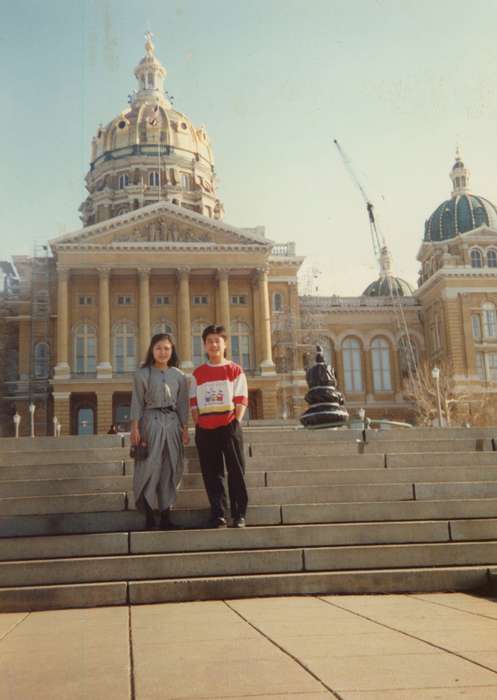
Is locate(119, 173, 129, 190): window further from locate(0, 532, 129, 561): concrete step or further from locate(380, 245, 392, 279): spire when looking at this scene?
locate(0, 532, 129, 561): concrete step

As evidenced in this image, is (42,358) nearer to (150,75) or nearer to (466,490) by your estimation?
(150,75)

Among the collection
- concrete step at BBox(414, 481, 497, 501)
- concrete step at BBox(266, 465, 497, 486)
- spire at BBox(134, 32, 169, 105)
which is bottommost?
concrete step at BBox(414, 481, 497, 501)

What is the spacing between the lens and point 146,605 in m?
6.55

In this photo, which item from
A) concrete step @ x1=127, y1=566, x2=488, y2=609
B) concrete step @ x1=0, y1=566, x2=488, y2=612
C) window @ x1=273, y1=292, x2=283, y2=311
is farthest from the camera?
window @ x1=273, y1=292, x2=283, y2=311

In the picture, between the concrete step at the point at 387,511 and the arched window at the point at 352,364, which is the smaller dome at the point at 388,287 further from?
the concrete step at the point at 387,511

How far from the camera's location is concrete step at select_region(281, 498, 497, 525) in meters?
8.20

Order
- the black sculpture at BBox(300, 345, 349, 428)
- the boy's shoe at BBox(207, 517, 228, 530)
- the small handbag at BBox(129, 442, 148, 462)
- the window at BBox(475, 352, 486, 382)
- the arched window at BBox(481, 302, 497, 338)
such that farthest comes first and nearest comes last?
1. the arched window at BBox(481, 302, 497, 338)
2. the window at BBox(475, 352, 486, 382)
3. the black sculpture at BBox(300, 345, 349, 428)
4. the small handbag at BBox(129, 442, 148, 462)
5. the boy's shoe at BBox(207, 517, 228, 530)

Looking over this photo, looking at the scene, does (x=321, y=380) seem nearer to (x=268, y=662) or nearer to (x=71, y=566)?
(x=71, y=566)

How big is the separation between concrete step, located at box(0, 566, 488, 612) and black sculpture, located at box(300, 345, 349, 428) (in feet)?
27.1

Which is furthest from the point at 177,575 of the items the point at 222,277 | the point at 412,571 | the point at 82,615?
the point at 222,277

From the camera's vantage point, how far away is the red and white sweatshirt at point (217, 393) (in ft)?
27.4

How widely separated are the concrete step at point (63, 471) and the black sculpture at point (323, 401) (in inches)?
244

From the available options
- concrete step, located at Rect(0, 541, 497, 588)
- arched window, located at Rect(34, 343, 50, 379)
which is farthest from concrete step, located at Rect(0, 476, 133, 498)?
arched window, located at Rect(34, 343, 50, 379)

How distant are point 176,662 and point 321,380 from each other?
1124cm
